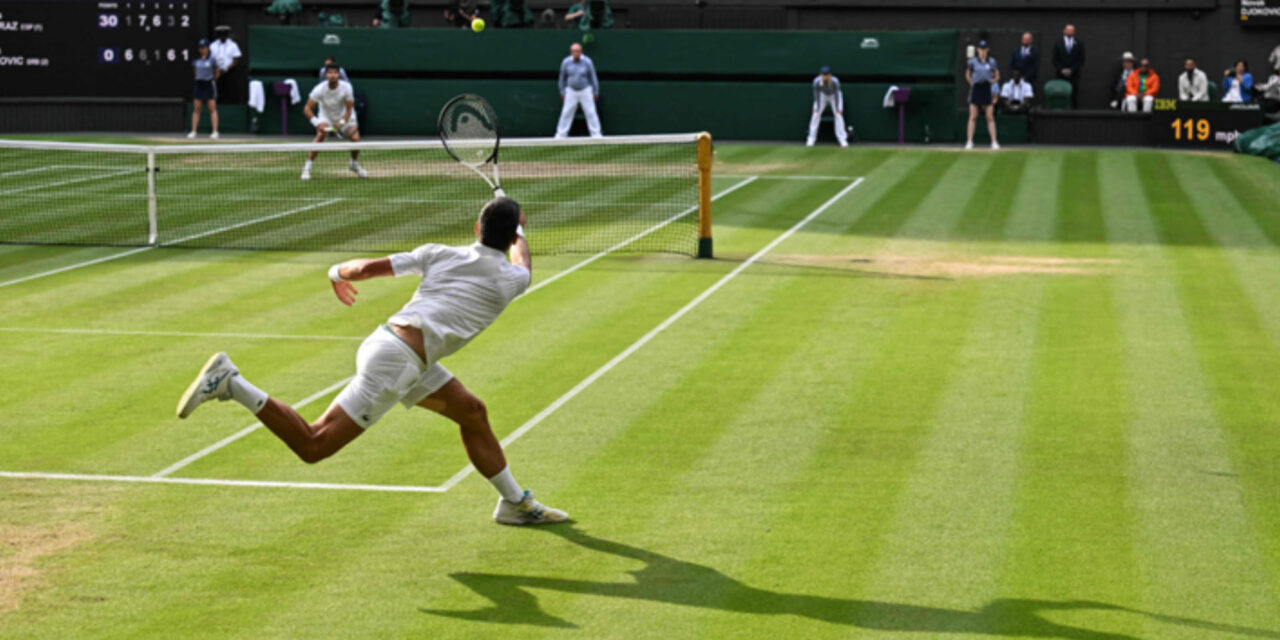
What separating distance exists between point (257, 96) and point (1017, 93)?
718 inches

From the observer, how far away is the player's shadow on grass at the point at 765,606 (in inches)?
284

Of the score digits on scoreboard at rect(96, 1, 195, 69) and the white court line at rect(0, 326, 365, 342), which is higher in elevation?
the score digits on scoreboard at rect(96, 1, 195, 69)

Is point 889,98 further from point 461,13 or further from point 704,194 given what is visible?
point 704,194

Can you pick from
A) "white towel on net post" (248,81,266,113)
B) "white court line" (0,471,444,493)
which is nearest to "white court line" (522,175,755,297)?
"white court line" (0,471,444,493)

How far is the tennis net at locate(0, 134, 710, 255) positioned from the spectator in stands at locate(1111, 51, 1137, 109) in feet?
37.9

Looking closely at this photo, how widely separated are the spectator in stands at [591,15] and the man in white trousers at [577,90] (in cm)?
236

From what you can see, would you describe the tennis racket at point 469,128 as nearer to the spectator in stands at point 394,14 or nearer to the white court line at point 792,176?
the white court line at point 792,176

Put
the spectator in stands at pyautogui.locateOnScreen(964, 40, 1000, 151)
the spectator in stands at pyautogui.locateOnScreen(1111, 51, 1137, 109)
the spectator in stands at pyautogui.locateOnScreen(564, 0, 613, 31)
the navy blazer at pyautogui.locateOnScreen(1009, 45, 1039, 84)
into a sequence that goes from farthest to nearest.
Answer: the spectator in stands at pyautogui.locateOnScreen(564, 0, 613, 31) → the spectator in stands at pyautogui.locateOnScreen(1111, 51, 1137, 109) → the navy blazer at pyautogui.locateOnScreen(1009, 45, 1039, 84) → the spectator in stands at pyautogui.locateOnScreen(964, 40, 1000, 151)

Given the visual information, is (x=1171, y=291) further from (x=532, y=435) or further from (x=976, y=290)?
(x=532, y=435)

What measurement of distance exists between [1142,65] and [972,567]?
32.6 metres

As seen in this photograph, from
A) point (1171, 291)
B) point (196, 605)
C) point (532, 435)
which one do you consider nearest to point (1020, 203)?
point (1171, 291)

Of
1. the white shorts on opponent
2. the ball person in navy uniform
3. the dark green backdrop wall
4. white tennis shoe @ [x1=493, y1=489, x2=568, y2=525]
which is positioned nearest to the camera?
the white shorts on opponent

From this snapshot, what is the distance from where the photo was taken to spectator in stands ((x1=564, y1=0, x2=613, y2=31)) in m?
38.2

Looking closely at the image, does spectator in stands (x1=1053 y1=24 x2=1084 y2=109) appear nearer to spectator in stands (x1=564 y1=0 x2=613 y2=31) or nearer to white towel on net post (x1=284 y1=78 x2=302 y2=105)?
spectator in stands (x1=564 y1=0 x2=613 y2=31)
